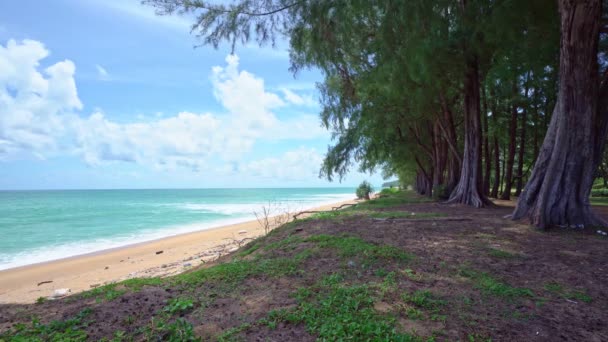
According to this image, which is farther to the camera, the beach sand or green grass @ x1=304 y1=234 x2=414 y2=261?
the beach sand

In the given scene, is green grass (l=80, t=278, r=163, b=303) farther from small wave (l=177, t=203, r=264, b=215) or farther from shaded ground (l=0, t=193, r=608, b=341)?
small wave (l=177, t=203, r=264, b=215)

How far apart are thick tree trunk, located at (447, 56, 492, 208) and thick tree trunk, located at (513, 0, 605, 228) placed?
4587mm

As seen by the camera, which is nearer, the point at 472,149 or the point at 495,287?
the point at 495,287

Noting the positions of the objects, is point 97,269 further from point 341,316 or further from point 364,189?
point 364,189

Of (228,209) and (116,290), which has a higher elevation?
(116,290)

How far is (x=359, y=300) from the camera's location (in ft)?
10.8

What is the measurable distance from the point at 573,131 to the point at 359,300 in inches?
253

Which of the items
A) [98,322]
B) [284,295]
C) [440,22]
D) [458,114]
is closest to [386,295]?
[284,295]

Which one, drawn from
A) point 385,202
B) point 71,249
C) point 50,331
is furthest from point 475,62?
point 71,249

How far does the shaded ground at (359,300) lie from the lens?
2.82 meters

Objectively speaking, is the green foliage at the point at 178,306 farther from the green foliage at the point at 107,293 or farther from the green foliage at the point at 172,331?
the green foliage at the point at 107,293

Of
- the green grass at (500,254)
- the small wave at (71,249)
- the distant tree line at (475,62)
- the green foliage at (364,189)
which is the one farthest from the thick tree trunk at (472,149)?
the green foliage at (364,189)

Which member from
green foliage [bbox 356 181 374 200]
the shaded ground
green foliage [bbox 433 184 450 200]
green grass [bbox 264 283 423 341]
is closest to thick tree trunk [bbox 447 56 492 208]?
green foliage [bbox 433 184 450 200]

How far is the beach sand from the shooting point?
7.90 m
